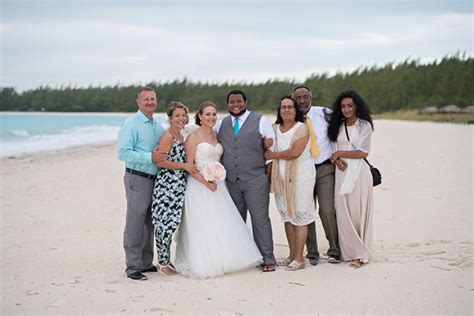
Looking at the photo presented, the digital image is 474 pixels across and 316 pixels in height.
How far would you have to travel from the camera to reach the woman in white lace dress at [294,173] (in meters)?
5.22

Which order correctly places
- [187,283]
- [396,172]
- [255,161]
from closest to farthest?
[187,283] → [255,161] → [396,172]

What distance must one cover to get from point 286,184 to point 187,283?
132 centimetres

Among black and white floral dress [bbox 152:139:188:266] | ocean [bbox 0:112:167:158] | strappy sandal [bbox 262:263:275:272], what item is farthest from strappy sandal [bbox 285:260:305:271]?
ocean [bbox 0:112:167:158]

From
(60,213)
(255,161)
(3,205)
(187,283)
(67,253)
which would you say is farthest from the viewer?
(3,205)

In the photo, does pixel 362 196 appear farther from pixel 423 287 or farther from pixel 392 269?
pixel 423 287

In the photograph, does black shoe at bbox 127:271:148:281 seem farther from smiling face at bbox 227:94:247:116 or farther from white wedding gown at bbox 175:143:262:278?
smiling face at bbox 227:94:247:116

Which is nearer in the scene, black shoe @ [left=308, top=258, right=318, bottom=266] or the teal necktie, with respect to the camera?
the teal necktie

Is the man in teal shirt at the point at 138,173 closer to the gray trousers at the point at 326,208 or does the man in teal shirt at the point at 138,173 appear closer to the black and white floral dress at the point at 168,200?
the black and white floral dress at the point at 168,200

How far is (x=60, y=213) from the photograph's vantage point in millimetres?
7805

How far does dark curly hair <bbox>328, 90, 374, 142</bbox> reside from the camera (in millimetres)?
5344

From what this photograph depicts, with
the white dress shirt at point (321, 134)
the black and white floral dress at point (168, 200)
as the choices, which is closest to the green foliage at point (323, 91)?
the white dress shirt at point (321, 134)

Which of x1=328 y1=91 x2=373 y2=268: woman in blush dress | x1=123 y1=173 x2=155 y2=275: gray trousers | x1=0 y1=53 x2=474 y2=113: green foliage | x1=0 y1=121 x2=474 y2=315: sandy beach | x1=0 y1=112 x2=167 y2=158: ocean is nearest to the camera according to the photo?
x1=0 y1=121 x2=474 y2=315: sandy beach

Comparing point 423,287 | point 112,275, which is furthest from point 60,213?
point 423,287

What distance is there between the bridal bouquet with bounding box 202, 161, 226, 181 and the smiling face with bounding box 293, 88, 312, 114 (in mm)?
1059
